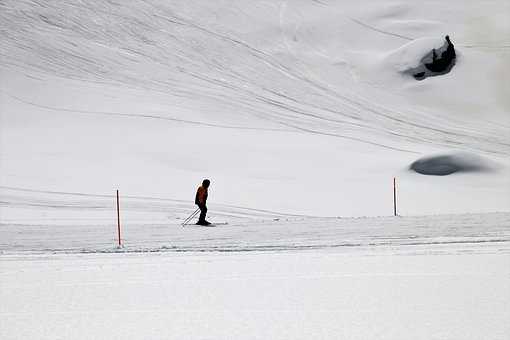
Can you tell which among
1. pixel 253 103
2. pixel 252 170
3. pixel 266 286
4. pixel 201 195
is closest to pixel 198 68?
pixel 253 103

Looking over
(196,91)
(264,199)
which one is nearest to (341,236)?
(264,199)

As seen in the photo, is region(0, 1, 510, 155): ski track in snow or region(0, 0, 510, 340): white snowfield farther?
region(0, 1, 510, 155): ski track in snow

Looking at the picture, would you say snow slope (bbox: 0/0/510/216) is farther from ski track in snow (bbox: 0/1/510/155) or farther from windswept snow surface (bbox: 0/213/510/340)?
windswept snow surface (bbox: 0/213/510/340)

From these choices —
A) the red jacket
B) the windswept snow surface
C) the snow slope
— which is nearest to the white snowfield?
the windswept snow surface

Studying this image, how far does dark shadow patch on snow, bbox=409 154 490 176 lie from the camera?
24609 mm

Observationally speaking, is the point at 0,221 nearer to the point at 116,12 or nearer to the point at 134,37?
the point at 134,37

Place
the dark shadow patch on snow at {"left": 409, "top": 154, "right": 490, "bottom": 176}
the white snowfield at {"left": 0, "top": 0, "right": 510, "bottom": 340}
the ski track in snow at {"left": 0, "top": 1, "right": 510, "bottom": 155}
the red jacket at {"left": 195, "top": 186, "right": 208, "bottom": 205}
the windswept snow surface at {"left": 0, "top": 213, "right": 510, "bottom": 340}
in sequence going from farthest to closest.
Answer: the ski track in snow at {"left": 0, "top": 1, "right": 510, "bottom": 155}
the dark shadow patch on snow at {"left": 409, "top": 154, "right": 490, "bottom": 176}
the red jacket at {"left": 195, "top": 186, "right": 208, "bottom": 205}
the white snowfield at {"left": 0, "top": 0, "right": 510, "bottom": 340}
the windswept snow surface at {"left": 0, "top": 213, "right": 510, "bottom": 340}

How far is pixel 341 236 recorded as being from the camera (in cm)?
1169

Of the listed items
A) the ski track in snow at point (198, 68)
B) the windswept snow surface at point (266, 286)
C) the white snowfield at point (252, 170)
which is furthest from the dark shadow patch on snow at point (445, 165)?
the windswept snow surface at point (266, 286)

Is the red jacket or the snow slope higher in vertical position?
the snow slope

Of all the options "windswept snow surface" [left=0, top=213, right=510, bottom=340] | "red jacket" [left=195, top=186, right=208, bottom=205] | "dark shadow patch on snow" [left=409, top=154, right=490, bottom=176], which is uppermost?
"dark shadow patch on snow" [left=409, top=154, right=490, bottom=176]

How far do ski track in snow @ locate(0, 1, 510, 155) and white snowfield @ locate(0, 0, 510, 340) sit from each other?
0.17 m

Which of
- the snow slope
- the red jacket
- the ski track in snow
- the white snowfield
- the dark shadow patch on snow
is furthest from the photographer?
the ski track in snow

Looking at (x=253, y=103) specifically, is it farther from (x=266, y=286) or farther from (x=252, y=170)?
(x=266, y=286)
